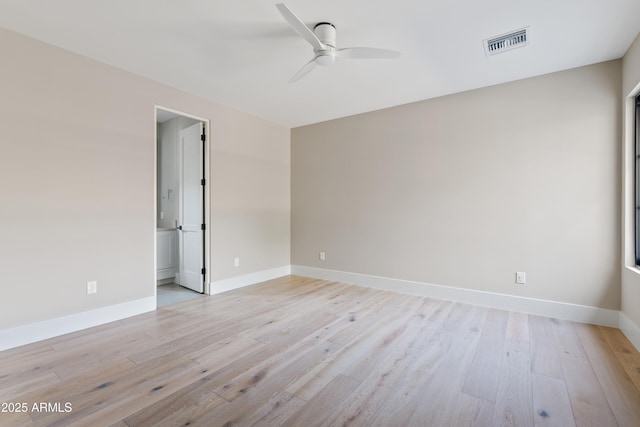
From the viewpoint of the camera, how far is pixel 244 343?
100 inches

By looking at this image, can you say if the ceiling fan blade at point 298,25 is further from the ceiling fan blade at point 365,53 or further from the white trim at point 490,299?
the white trim at point 490,299

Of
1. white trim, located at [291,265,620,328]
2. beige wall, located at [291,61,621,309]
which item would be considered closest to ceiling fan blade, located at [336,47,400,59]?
beige wall, located at [291,61,621,309]

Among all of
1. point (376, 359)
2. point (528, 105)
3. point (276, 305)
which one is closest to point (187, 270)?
point (276, 305)

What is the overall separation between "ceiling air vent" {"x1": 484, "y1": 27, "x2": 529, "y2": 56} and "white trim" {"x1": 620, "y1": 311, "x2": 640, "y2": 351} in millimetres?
2643

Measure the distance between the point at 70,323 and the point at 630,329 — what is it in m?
5.14

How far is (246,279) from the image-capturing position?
4.52 meters

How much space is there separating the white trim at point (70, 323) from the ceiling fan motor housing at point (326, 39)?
3.16m

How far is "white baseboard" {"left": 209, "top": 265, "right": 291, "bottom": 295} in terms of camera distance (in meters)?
4.11

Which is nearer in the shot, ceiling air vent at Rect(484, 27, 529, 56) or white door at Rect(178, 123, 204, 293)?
ceiling air vent at Rect(484, 27, 529, 56)

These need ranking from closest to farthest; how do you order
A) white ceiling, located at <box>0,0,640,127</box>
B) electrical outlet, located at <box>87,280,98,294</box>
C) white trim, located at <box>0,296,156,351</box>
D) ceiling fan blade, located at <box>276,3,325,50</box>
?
1. ceiling fan blade, located at <box>276,3,325,50</box>
2. white ceiling, located at <box>0,0,640,127</box>
3. white trim, located at <box>0,296,156,351</box>
4. electrical outlet, located at <box>87,280,98,294</box>

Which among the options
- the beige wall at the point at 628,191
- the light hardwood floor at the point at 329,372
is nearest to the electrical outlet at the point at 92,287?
the light hardwood floor at the point at 329,372

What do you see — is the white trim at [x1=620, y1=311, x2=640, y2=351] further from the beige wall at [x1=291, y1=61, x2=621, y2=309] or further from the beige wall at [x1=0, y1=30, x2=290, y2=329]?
the beige wall at [x1=0, y1=30, x2=290, y2=329]

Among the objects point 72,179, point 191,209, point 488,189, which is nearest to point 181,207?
point 191,209

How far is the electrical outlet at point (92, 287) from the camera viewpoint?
288 centimetres
